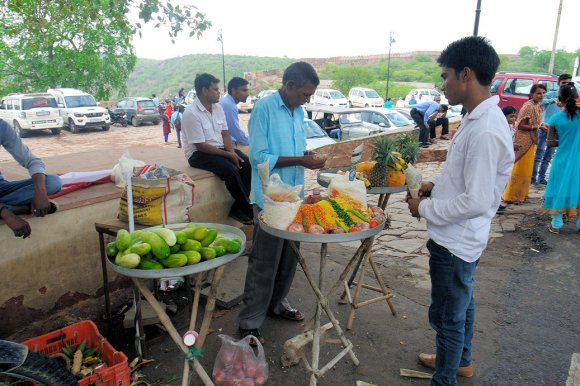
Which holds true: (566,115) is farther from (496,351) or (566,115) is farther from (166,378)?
(166,378)

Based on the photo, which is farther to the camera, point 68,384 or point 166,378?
point 166,378

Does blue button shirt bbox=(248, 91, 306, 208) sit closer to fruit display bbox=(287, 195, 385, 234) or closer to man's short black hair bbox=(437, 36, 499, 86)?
fruit display bbox=(287, 195, 385, 234)

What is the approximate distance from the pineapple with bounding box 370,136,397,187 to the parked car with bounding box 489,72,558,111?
11897 millimetres

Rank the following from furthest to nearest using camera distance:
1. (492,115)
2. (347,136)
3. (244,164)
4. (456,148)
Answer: (347,136)
(244,164)
(456,148)
(492,115)

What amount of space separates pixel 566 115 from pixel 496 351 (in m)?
3.92

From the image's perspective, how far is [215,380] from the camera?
2.59 m

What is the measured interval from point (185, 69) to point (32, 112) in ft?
249

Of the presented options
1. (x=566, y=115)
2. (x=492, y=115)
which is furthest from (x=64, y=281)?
(x=566, y=115)

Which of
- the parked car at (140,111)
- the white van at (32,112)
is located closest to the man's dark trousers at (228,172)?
the white van at (32,112)

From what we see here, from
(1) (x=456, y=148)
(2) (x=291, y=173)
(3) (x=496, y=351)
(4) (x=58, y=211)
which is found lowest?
(3) (x=496, y=351)

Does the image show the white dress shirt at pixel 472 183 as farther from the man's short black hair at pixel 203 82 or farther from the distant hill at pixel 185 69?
the distant hill at pixel 185 69

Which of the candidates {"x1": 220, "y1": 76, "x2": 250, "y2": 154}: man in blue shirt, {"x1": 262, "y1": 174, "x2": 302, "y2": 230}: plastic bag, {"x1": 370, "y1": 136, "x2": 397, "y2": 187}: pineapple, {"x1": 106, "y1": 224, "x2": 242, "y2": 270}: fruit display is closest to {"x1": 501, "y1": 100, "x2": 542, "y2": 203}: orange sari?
{"x1": 370, "y1": 136, "x2": 397, "y2": 187}: pineapple

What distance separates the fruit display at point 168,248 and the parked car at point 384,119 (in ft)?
39.1

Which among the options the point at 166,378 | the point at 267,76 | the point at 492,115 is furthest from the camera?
Result: the point at 267,76
